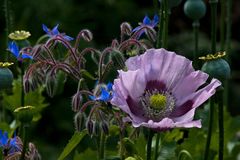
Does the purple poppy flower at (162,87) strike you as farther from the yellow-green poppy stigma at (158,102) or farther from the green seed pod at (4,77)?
the green seed pod at (4,77)

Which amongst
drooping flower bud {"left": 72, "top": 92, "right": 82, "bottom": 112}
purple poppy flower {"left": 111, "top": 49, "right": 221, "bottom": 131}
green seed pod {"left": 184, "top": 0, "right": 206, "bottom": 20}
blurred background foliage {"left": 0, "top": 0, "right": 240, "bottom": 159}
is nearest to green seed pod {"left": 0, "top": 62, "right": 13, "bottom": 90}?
drooping flower bud {"left": 72, "top": 92, "right": 82, "bottom": 112}

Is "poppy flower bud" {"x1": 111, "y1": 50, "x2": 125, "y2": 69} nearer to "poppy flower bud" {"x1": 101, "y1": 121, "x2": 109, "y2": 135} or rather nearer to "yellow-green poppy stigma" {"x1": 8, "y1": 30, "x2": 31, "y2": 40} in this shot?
"poppy flower bud" {"x1": 101, "y1": 121, "x2": 109, "y2": 135}

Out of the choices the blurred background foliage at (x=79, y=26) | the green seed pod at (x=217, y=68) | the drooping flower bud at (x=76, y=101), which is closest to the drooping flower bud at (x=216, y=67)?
the green seed pod at (x=217, y=68)

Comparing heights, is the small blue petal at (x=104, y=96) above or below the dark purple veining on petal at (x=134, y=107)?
above

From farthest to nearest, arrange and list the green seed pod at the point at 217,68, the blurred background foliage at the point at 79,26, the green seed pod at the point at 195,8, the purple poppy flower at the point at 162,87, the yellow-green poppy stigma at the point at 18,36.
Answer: the blurred background foliage at the point at 79,26 < the green seed pod at the point at 195,8 < the yellow-green poppy stigma at the point at 18,36 < the green seed pod at the point at 217,68 < the purple poppy flower at the point at 162,87

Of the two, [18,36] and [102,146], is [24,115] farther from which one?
[18,36]

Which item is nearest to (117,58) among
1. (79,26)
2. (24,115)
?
(24,115)
